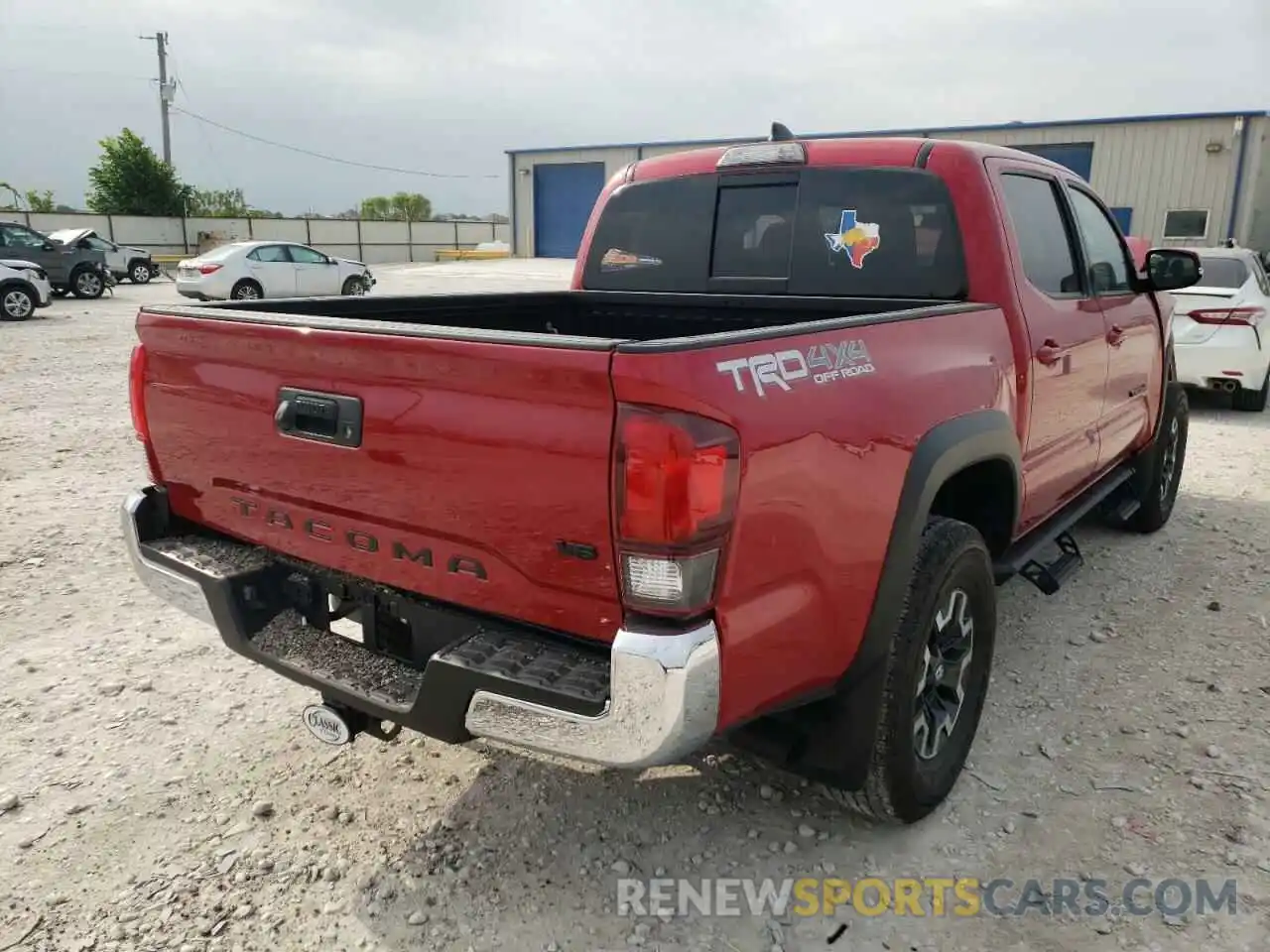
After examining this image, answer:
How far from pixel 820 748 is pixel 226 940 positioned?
159cm

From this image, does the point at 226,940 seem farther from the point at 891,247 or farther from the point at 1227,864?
the point at 891,247

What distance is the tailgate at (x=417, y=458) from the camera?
2.04 meters

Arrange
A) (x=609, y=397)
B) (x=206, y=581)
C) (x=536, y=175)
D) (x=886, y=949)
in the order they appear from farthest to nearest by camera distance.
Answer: (x=536, y=175) < (x=206, y=581) < (x=886, y=949) < (x=609, y=397)

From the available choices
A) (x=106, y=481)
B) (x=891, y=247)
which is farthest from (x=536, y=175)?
(x=891, y=247)

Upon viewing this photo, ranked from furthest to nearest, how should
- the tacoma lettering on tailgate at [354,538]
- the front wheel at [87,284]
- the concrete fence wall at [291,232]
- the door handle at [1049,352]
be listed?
the concrete fence wall at [291,232]
the front wheel at [87,284]
the door handle at [1049,352]
the tacoma lettering on tailgate at [354,538]

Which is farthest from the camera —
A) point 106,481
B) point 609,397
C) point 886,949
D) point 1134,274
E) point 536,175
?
point 536,175

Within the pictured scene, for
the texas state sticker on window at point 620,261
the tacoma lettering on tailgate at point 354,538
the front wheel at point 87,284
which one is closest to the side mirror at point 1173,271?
the texas state sticker on window at point 620,261

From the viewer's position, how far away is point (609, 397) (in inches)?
76.8

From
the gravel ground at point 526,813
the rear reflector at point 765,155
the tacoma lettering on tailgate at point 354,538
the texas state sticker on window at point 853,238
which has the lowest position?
the gravel ground at point 526,813

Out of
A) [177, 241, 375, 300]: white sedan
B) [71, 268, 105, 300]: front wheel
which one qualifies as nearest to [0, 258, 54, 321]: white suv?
[177, 241, 375, 300]: white sedan

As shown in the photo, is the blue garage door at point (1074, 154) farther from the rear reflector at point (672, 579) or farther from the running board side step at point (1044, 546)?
the rear reflector at point (672, 579)

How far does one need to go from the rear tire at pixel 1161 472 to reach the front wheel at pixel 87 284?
74.5ft

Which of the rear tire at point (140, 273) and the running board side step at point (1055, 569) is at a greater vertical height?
the rear tire at point (140, 273)

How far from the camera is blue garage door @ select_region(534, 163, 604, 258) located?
3391cm
